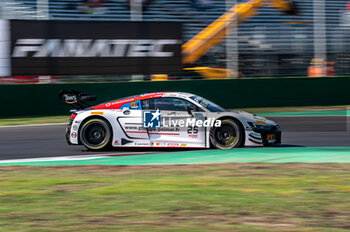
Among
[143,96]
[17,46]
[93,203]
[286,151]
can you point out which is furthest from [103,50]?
[93,203]

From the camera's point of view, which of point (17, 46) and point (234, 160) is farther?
point (17, 46)

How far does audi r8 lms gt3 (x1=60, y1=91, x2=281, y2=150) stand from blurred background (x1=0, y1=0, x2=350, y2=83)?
7873mm

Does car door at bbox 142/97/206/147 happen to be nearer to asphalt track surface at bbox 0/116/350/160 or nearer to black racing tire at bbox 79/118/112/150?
asphalt track surface at bbox 0/116/350/160

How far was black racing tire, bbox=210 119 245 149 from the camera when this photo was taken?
9.23 metres

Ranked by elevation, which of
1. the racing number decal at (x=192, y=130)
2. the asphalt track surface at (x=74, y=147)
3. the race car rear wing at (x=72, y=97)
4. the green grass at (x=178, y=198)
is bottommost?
the green grass at (x=178, y=198)

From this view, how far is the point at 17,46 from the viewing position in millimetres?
16812

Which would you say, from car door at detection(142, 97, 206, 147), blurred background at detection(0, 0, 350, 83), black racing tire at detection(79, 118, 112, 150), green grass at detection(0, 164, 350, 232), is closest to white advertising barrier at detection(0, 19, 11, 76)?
blurred background at detection(0, 0, 350, 83)

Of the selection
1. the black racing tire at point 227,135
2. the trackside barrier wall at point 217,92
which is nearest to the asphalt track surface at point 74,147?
the black racing tire at point 227,135

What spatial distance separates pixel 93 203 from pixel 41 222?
0.81 meters

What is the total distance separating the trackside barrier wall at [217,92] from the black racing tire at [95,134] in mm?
7140

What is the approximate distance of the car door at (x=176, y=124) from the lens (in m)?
9.34

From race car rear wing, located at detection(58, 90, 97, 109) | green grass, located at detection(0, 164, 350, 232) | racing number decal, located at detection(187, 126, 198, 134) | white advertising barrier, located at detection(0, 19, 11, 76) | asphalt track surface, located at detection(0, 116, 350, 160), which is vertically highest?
white advertising barrier, located at detection(0, 19, 11, 76)

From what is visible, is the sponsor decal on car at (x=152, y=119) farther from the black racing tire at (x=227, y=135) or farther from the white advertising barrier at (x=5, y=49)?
the white advertising barrier at (x=5, y=49)

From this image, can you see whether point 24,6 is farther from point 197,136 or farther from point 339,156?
point 339,156
